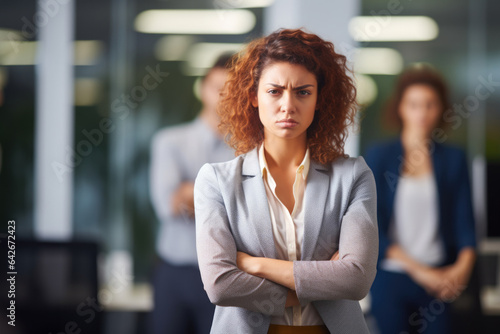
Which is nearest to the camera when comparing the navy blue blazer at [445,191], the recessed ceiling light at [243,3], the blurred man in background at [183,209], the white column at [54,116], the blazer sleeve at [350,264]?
the blazer sleeve at [350,264]

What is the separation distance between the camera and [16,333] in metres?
2.88

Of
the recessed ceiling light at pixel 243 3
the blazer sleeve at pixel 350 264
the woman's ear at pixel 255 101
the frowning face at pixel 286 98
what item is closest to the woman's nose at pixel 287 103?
the frowning face at pixel 286 98

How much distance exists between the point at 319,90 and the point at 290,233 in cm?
41

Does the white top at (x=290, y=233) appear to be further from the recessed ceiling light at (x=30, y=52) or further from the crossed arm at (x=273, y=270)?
the recessed ceiling light at (x=30, y=52)

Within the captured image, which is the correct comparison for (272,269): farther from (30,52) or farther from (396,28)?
(30,52)

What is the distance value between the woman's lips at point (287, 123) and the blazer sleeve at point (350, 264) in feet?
0.75

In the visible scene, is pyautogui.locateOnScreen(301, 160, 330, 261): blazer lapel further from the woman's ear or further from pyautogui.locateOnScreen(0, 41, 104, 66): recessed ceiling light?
pyautogui.locateOnScreen(0, 41, 104, 66): recessed ceiling light

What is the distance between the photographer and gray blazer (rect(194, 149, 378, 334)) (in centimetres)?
143

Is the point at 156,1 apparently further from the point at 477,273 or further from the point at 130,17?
the point at 477,273

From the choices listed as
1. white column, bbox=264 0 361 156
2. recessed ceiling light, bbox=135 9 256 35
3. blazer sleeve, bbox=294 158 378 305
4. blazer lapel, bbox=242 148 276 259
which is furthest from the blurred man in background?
blazer sleeve, bbox=294 158 378 305

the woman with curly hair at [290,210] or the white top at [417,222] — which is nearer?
the woman with curly hair at [290,210]

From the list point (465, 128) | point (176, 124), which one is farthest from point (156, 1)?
point (465, 128)

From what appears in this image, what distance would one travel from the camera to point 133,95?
3.98 meters

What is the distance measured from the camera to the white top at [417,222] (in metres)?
3.30
